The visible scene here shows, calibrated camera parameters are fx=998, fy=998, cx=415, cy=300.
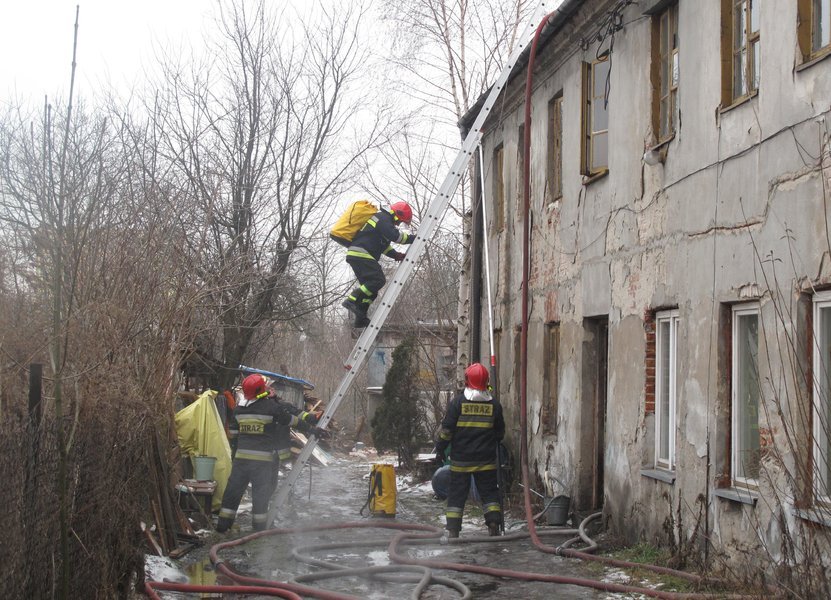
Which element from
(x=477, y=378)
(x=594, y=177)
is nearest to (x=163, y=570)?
(x=477, y=378)

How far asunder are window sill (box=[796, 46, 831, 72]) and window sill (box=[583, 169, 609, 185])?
3.92 metres

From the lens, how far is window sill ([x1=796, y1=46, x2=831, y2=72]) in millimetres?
6324

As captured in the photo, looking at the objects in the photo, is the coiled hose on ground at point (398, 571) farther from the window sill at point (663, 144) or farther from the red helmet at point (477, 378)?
the window sill at point (663, 144)

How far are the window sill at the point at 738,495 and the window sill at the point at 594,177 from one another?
13.1 feet

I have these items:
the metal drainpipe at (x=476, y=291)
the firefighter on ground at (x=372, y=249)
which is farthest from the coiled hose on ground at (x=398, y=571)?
the metal drainpipe at (x=476, y=291)

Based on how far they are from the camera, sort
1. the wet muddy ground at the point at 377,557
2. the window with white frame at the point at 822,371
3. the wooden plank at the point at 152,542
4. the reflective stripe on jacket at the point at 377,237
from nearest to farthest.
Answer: the window with white frame at the point at 822,371, the wet muddy ground at the point at 377,557, the wooden plank at the point at 152,542, the reflective stripe on jacket at the point at 377,237

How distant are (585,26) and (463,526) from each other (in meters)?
5.91

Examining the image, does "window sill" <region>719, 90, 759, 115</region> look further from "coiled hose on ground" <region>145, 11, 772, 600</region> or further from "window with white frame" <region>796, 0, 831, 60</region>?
"coiled hose on ground" <region>145, 11, 772, 600</region>

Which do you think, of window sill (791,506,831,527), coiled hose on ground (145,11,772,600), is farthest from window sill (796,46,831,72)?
coiled hose on ground (145,11,772,600)

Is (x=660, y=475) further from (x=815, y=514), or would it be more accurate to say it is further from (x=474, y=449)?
(x=815, y=514)

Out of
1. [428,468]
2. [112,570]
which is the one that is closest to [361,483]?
[428,468]

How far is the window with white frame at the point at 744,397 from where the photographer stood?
7.52 meters

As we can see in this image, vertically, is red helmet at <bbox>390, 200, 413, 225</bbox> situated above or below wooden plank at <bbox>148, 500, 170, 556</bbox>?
above

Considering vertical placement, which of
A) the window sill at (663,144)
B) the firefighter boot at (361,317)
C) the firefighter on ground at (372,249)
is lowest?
the firefighter boot at (361,317)
